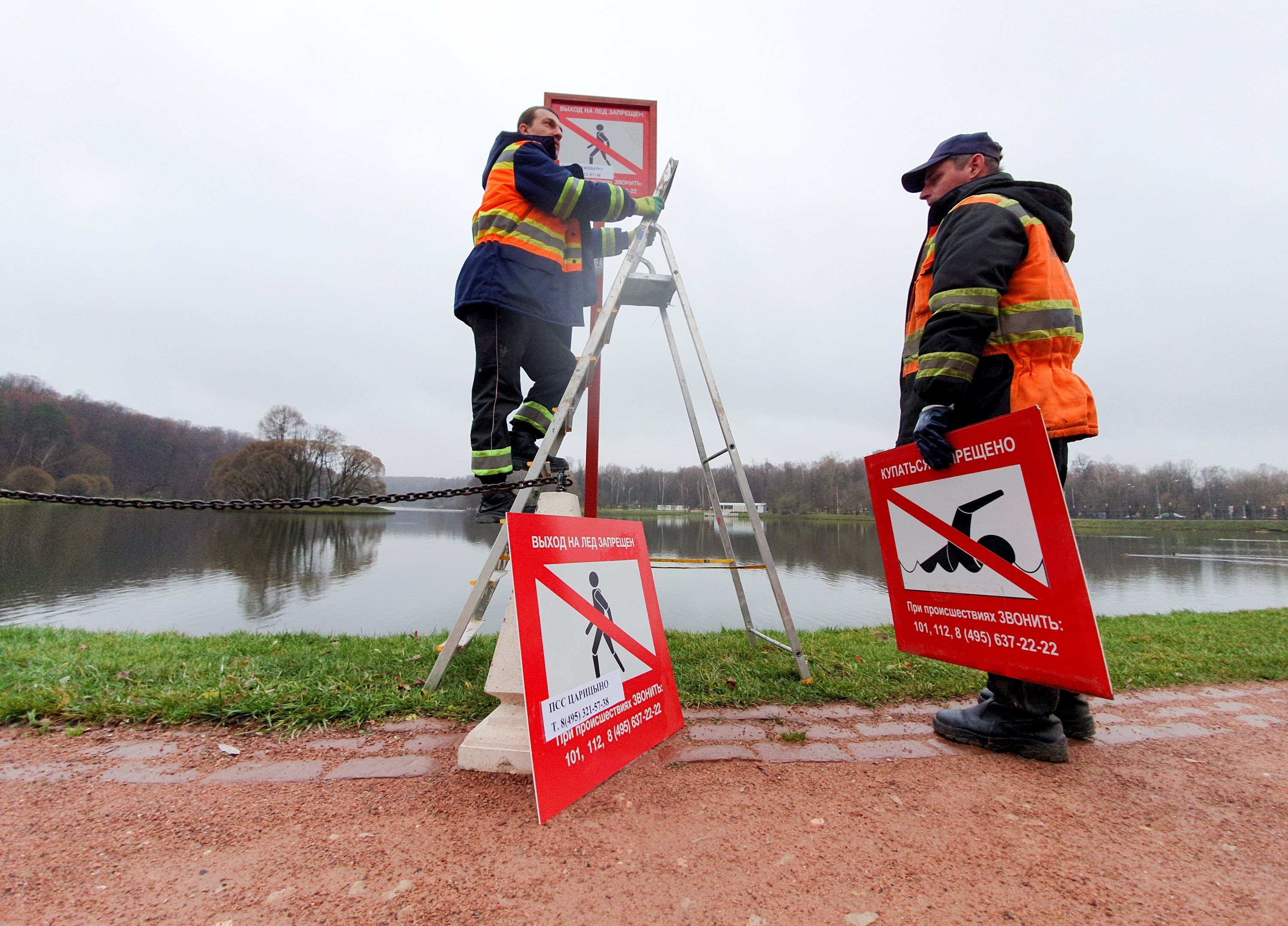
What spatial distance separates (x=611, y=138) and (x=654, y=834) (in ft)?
13.4

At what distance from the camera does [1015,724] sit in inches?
80.2

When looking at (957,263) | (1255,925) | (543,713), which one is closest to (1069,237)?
(957,263)

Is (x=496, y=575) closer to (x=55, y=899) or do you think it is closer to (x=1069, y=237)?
(x=55, y=899)

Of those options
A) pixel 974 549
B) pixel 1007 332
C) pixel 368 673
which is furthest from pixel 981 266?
pixel 368 673

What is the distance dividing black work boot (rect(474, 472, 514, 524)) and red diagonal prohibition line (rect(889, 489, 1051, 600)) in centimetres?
176

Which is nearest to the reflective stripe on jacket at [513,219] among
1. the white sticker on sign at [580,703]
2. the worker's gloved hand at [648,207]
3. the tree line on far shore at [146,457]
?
the worker's gloved hand at [648,207]

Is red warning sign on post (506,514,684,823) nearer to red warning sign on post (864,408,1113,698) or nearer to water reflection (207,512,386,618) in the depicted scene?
red warning sign on post (864,408,1113,698)

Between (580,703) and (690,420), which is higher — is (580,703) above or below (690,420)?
below

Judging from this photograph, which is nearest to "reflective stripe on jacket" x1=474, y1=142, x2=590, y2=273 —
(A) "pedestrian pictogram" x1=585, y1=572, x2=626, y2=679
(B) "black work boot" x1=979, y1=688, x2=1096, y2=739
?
(A) "pedestrian pictogram" x1=585, y1=572, x2=626, y2=679

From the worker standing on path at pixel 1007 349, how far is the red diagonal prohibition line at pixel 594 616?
1237 millimetres

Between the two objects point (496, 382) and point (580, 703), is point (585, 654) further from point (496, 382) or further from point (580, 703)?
point (496, 382)

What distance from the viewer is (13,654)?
3.06 meters

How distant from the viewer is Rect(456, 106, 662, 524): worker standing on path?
103 inches

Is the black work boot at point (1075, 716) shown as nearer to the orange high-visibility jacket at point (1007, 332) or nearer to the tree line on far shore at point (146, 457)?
the orange high-visibility jacket at point (1007, 332)
